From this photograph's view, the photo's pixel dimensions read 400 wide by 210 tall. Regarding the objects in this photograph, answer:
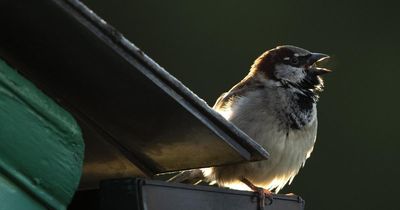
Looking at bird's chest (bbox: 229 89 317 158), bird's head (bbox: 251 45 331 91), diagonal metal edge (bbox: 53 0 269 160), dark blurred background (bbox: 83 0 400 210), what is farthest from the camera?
dark blurred background (bbox: 83 0 400 210)

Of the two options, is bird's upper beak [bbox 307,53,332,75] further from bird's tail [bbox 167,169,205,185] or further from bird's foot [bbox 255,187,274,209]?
bird's foot [bbox 255,187,274,209]

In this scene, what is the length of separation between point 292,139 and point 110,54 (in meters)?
1.48

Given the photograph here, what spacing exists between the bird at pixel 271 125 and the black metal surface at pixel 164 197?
1.03 metres

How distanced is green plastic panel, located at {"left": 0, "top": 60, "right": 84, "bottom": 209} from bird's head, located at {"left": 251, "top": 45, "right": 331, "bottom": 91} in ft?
5.38

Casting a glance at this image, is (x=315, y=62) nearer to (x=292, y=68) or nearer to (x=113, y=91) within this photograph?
(x=292, y=68)

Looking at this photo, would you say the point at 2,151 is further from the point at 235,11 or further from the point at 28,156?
the point at 235,11

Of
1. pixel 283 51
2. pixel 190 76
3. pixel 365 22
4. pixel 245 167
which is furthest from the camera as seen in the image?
pixel 365 22

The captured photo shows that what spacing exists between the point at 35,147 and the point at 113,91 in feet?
0.63

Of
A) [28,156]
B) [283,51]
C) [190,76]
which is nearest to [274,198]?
[28,156]

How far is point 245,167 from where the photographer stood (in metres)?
3.10

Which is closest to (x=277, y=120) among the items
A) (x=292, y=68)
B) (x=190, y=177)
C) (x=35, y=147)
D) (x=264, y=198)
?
(x=190, y=177)

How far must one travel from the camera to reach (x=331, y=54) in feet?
17.3

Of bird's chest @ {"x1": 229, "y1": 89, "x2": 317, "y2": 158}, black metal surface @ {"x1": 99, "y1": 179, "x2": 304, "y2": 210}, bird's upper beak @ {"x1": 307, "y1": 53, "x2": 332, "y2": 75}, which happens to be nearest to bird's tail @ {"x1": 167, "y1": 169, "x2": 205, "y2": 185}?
bird's chest @ {"x1": 229, "y1": 89, "x2": 317, "y2": 158}

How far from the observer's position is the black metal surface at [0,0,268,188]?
166cm
